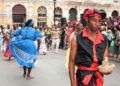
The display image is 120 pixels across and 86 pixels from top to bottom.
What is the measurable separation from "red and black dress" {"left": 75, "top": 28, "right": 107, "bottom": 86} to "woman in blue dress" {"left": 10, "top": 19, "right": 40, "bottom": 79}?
789cm

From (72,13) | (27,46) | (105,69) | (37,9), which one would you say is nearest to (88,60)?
(105,69)

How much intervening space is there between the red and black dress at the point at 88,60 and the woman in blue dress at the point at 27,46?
7887mm

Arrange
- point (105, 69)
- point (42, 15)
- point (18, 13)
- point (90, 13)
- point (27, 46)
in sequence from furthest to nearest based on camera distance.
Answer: point (42, 15) → point (18, 13) → point (27, 46) → point (90, 13) → point (105, 69)

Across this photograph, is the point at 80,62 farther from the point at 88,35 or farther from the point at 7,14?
the point at 7,14

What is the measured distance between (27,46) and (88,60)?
8362 mm

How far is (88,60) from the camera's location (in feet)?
21.9

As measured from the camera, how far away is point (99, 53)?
6711 millimetres

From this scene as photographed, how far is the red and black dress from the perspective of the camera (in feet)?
21.9

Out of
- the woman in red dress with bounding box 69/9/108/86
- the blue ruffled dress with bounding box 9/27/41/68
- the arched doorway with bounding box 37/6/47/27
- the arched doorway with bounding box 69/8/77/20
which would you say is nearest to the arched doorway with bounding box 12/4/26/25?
the arched doorway with bounding box 37/6/47/27

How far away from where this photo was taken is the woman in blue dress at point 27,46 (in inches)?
577

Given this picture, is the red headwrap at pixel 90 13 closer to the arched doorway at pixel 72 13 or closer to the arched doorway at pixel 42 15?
the arched doorway at pixel 42 15

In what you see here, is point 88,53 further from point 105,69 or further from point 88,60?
point 105,69

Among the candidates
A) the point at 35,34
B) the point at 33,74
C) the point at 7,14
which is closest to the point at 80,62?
the point at 35,34

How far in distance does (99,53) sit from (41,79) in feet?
26.7
